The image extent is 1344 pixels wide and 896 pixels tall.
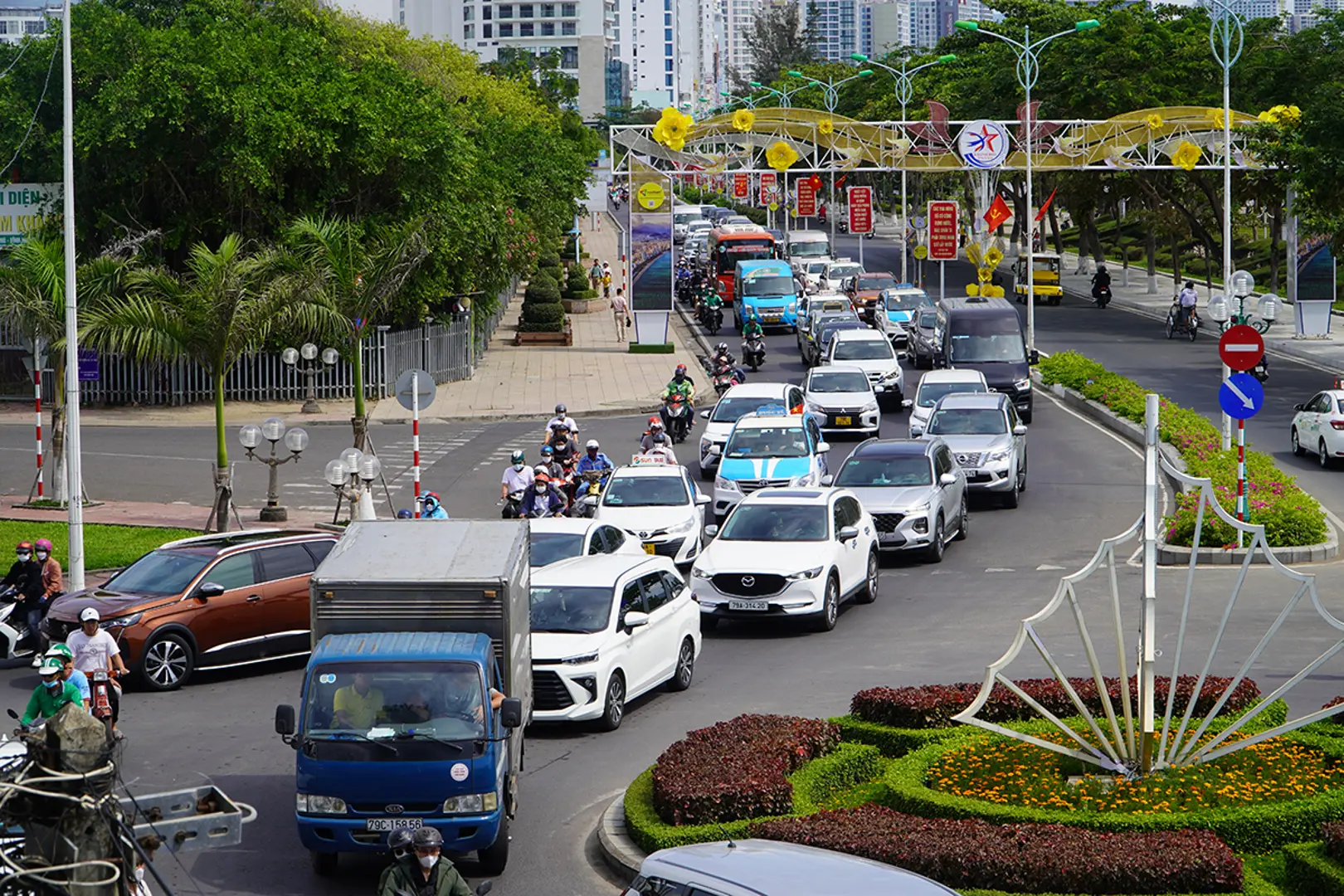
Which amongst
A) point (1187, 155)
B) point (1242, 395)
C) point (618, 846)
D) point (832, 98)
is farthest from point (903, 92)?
point (618, 846)

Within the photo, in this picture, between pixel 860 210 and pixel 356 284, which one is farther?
pixel 860 210

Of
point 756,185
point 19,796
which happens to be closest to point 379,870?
point 19,796

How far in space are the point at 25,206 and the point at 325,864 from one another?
113 feet

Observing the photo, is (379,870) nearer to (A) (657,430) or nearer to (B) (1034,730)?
(B) (1034,730)

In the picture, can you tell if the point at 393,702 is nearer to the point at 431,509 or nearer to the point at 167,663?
the point at 167,663

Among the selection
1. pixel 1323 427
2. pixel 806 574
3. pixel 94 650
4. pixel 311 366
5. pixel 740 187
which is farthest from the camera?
pixel 740 187

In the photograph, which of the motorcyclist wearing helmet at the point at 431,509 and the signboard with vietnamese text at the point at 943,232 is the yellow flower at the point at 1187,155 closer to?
the signboard with vietnamese text at the point at 943,232

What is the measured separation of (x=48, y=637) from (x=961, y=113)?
204 ft

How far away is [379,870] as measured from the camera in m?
12.8

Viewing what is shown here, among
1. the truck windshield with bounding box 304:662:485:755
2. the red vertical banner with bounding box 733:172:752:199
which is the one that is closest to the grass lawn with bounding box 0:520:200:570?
the truck windshield with bounding box 304:662:485:755

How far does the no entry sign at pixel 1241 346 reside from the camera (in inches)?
976

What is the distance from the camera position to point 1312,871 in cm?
1131

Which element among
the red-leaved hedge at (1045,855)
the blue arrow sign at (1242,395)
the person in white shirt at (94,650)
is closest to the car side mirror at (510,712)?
the red-leaved hedge at (1045,855)

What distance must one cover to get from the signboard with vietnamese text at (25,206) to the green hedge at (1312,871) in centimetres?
3730
